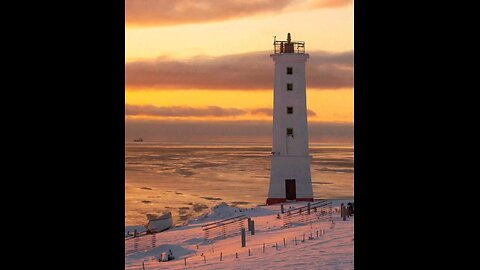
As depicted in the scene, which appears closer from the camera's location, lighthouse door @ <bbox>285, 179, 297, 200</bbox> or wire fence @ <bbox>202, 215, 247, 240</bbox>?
wire fence @ <bbox>202, 215, 247, 240</bbox>

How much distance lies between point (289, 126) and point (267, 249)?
15040 millimetres

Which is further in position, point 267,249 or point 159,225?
point 159,225

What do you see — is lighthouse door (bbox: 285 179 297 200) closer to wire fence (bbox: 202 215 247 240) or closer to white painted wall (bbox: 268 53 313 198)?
white painted wall (bbox: 268 53 313 198)

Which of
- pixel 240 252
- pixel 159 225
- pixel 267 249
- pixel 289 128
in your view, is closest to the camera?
pixel 267 249

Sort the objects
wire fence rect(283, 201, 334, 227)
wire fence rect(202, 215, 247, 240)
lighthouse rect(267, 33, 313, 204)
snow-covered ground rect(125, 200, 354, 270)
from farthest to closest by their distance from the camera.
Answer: lighthouse rect(267, 33, 313, 204), wire fence rect(283, 201, 334, 227), wire fence rect(202, 215, 247, 240), snow-covered ground rect(125, 200, 354, 270)

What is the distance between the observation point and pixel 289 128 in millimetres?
32000

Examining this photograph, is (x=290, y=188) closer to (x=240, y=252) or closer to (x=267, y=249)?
(x=240, y=252)

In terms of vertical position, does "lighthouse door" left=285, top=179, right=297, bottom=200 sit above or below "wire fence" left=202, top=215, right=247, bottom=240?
above

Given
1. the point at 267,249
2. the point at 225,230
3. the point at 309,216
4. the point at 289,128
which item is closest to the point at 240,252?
the point at 267,249

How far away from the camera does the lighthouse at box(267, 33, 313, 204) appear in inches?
1255

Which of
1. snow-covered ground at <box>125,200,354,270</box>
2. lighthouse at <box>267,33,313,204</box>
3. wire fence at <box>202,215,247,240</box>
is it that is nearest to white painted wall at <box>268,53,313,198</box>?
lighthouse at <box>267,33,313,204</box>
